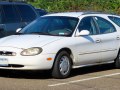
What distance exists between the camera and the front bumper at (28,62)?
1160cm

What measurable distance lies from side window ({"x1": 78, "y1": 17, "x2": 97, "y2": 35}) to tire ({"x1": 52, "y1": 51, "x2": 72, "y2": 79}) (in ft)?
3.80

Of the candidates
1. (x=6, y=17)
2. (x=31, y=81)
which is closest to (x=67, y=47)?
(x=31, y=81)

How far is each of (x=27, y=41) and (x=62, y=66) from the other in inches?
38.3

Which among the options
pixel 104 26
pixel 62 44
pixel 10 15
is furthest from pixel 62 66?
pixel 10 15

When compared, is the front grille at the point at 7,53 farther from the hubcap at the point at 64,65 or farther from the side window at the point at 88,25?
the side window at the point at 88,25

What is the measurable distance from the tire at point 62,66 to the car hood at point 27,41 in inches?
16.2

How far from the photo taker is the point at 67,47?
40.0 ft

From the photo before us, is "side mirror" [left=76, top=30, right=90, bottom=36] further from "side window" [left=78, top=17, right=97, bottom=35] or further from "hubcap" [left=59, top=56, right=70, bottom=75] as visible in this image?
"hubcap" [left=59, top=56, right=70, bottom=75]

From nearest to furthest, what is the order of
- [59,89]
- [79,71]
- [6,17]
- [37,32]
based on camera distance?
[59,89] < [37,32] < [79,71] < [6,17]

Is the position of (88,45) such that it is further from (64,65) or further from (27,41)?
(27,41)

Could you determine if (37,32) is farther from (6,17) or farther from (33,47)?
(6,17)

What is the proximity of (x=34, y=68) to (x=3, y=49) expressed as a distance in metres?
0.83

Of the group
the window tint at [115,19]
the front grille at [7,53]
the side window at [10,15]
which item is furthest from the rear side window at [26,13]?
the front grille at [7,53]

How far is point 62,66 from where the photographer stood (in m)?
12.1
